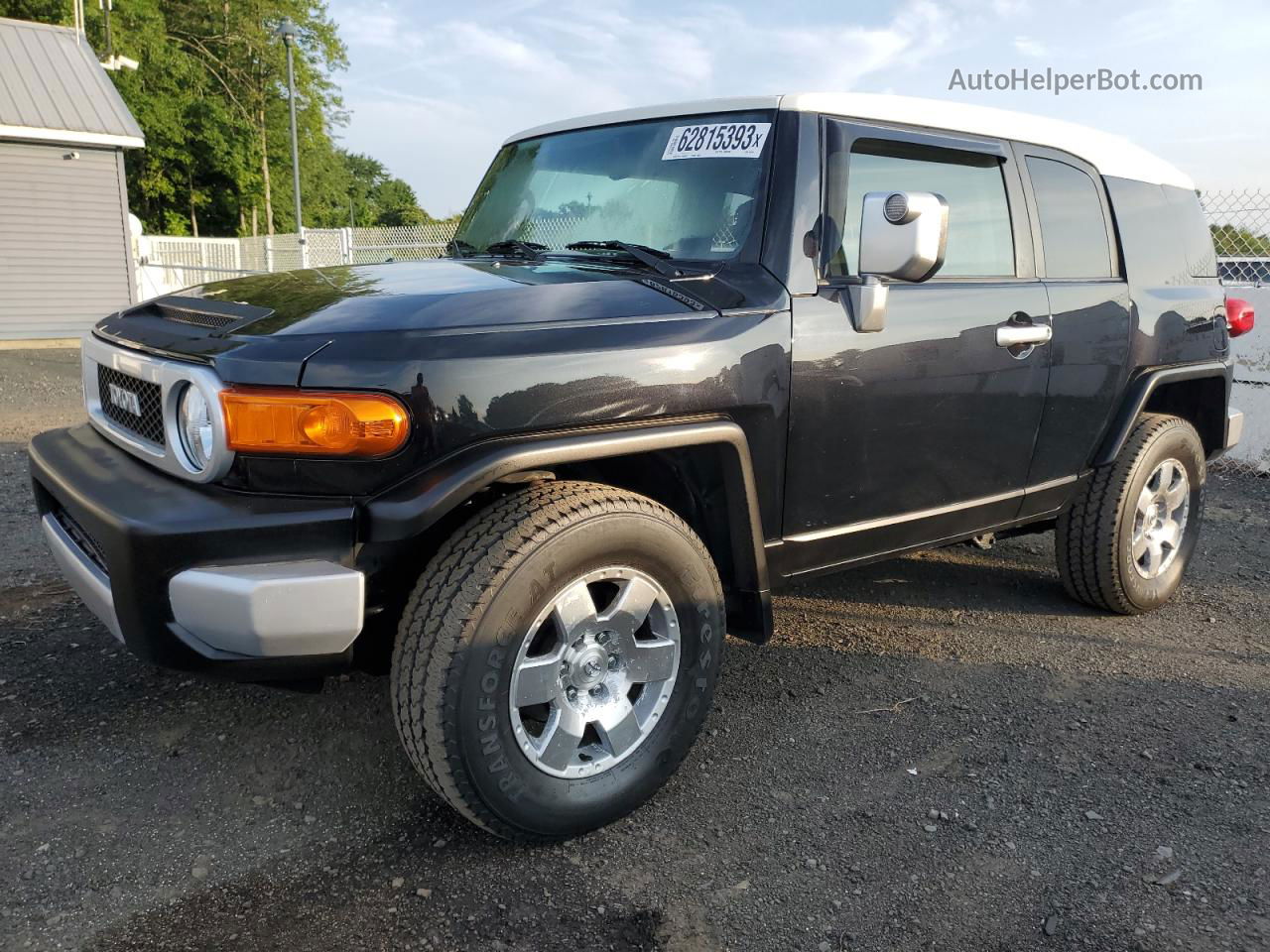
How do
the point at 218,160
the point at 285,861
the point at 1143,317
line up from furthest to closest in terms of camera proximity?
the point at 218,160 < the point at 1143,317 < the point at 285,861

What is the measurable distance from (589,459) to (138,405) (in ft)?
4.00

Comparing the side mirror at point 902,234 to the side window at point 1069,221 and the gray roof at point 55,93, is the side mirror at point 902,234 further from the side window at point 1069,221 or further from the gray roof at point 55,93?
the gray roof at point 55,93

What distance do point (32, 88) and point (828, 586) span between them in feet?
52.9

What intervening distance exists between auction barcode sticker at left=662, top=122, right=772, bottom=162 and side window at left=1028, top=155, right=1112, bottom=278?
1292mm

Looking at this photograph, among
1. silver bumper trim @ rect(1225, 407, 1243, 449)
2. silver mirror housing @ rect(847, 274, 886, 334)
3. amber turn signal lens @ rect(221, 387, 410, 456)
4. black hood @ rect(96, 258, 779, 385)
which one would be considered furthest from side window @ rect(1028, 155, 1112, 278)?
amber turn signal lens @ rect(221, 387, 410, 456)

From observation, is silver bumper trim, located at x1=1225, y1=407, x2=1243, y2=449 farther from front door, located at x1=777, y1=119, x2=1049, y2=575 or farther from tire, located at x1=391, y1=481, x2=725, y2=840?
tire, located at x1=391, y1=481, x2=725, y2=840

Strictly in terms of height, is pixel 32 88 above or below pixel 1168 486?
above

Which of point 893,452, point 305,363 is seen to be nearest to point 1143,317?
point 893,452

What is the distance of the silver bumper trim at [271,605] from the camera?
2074mm

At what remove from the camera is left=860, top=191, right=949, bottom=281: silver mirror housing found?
8.57ft

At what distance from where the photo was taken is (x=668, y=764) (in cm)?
265

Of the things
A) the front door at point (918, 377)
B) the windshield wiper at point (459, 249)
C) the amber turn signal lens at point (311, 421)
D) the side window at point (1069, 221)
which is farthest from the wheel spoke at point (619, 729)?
the side window at point (1069, 221)

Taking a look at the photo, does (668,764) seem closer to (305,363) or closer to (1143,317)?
(305,363)

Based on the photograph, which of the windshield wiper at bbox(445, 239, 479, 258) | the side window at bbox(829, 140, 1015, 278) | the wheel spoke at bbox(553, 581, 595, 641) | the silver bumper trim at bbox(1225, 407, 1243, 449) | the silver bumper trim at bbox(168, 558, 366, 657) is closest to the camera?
the silver bumper trim at bbox(168, 558, 366, 657)
